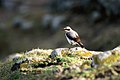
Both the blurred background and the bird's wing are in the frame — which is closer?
the bird's wing

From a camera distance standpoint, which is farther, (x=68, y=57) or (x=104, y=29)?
(x=104, y=29)

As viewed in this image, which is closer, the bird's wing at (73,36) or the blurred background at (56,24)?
the bird's wing at (73,36)

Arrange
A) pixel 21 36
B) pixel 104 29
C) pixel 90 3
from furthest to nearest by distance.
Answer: pixel 21 36 → pixel 90 3 → pixel 104 29

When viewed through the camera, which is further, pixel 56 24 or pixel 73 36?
A: pixel 56 24

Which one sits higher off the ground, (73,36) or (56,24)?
(56,24)

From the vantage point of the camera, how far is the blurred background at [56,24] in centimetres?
3142

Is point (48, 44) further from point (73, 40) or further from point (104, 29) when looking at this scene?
point (73, 40)

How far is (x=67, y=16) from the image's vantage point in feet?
117

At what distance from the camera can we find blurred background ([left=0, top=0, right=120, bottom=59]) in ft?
103

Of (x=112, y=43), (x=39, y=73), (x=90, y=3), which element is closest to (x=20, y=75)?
(x=39, y=73)

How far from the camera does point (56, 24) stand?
117ft

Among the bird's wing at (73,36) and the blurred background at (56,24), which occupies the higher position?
the blurred background at (56,24)

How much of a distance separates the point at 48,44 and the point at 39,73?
60.7ft

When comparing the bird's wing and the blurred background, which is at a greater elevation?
the blurred background
